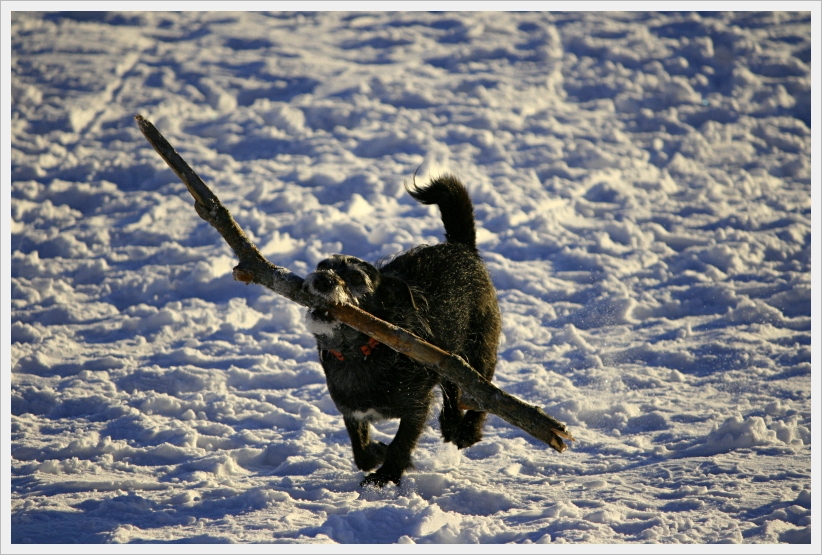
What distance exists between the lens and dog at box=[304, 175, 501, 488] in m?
3.35

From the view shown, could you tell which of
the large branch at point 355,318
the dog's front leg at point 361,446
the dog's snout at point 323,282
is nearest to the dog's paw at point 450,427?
the dog's front leg at point 361,446

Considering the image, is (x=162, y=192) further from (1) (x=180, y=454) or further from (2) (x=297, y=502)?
(2) (x=297, y=502)

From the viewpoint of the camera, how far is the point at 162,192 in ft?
24.8

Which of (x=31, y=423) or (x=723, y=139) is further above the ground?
(x=723, y=139)

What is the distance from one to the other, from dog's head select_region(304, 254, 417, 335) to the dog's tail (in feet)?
2.68

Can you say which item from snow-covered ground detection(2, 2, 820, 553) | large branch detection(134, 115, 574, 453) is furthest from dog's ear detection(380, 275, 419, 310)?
snow-covered ground detection(2, 2, 820, 553)

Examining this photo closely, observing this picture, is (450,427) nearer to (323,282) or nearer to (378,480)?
(378,480)

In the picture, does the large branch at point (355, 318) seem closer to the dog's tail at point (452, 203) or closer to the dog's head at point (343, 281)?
the dog's head at point (343, 281)

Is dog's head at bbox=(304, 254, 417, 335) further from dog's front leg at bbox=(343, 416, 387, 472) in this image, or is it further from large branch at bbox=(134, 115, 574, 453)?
dog's front leg at bbox=(343, 416, 387, 472)

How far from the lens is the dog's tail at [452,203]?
417 centimetres

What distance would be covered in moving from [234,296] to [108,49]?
6.35 meters

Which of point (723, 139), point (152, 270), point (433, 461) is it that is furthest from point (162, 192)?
point (723, 139)

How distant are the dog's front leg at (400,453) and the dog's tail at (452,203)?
3.82 ft

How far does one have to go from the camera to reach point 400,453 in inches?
141
